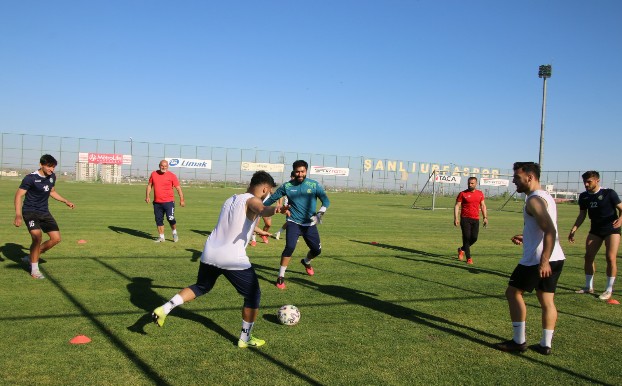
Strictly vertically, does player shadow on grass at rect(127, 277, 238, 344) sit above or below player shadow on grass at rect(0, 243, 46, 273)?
above

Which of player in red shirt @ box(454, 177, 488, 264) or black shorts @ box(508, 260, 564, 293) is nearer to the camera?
black shorts @ box(508, 260, 564, 293)

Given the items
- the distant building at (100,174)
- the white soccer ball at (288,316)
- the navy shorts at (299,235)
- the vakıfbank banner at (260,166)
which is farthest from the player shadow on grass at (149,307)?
the vakıfbank banner at (260,166)

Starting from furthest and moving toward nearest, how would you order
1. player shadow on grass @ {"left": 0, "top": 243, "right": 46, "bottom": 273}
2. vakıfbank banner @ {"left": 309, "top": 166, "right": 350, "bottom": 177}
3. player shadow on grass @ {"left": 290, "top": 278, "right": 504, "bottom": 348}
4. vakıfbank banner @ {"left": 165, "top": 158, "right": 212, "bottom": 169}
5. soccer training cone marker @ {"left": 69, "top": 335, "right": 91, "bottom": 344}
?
vakıfbank banner @ {"left": 309, "top": 166, "right": 350, "bottom": 177}
vakıfbank banner @ {"left": 165, "top": 158, "right": 212, "bottom": 169}
player shadow on grass @ {"left": 0, "top": 243, "right": 46, "bottom": 273}
player shadow on grass @ {"left": 290, "top": 278, "right": 504, "bottom": 348}
soccer training cone marker @ {"left": 69, "top": 335, "right": 91, "bottom": 344}

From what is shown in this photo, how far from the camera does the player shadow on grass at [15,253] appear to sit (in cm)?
885

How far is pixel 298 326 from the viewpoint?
5.91 metres

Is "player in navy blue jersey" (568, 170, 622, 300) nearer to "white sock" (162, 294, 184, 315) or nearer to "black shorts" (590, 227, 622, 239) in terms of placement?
"black shorts" (590, 227, 622, 239)

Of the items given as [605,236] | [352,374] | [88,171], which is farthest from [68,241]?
[88,171]

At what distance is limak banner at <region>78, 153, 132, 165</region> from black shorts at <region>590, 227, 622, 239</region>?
58.5m

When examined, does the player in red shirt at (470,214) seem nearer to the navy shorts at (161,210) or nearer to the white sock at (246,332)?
the navy shorts at (161,210)

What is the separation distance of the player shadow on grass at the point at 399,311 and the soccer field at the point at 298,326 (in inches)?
1.1

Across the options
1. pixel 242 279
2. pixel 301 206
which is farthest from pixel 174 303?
pixel 301 206

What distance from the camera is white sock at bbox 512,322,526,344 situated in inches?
209

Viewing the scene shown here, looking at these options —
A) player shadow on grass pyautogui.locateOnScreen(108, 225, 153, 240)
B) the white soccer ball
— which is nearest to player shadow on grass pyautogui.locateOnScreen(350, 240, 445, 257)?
player shadow on grass pyautogui.locateOnScreen(108, 225, 153, 240)

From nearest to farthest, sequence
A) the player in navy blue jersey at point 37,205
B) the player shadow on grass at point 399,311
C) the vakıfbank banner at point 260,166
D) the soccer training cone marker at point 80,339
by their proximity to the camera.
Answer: the soccer training cone marker at point 80,339
the player shadow on grass at point 399,311
the player in navy blue jersey at point 37,205
the vakıfbank banner at point 260,166
